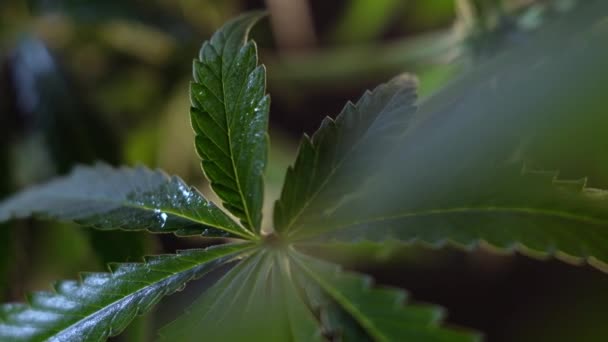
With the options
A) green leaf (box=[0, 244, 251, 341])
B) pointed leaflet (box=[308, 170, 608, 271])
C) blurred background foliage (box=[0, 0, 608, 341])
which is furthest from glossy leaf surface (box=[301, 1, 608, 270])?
blurred background foliage (box=[0, 0, 608, 341])

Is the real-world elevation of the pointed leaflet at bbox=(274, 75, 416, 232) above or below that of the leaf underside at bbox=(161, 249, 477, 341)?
above

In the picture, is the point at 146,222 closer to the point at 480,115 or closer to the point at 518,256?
the point at 480,115

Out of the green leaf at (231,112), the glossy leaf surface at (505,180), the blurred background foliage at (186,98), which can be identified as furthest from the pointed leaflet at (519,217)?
the blurred background foliage at (186,98)

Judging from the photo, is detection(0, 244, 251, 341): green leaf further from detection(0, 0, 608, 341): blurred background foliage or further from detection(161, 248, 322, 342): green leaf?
detection(0, 0, 608, 341): blurred background foliage

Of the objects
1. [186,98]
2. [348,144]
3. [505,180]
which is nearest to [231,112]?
[348,144]

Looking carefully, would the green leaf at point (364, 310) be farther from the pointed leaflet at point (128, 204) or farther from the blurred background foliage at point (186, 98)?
the blurred background foliage at point (186, 98)

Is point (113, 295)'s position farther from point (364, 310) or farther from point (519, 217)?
point (519, 217)
